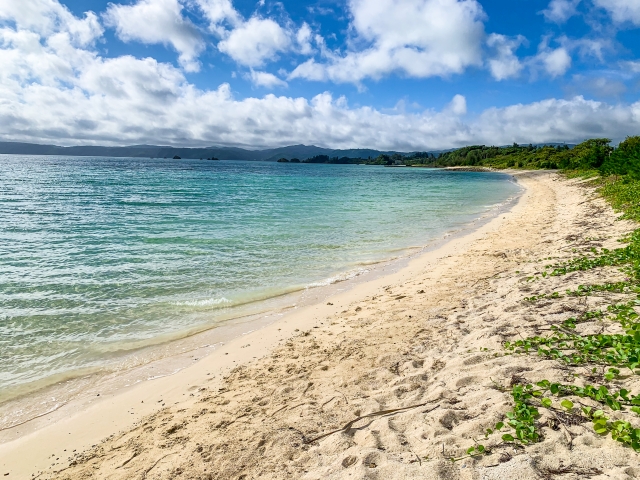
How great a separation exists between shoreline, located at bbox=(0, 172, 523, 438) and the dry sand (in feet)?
1.37

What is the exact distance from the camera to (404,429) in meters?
4.59

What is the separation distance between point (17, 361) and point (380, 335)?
25.8 ft

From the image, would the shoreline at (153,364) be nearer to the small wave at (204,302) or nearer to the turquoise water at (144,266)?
the turquoise water at (144,266)

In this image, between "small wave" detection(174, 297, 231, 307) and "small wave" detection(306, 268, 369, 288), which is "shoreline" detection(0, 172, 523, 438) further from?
"small wave" detection(174, 297, 231, 307)

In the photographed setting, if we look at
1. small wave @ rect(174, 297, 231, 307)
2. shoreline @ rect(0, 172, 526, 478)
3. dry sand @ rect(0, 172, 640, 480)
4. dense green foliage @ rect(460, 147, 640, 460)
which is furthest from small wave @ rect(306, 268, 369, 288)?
dense green foliage @ rect(460, 147, 640, 460)

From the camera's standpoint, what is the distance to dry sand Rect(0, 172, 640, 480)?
3.91m

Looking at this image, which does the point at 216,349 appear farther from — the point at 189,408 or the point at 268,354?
the point at 189,408

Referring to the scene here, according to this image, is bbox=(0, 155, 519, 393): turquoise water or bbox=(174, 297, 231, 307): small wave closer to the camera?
bbox=(0, 155, 519, 393): turquoise water

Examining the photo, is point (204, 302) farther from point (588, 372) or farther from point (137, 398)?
point (588, 372)

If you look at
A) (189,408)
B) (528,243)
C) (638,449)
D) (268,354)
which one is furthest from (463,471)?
(528,243)

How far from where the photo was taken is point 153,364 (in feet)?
26.2

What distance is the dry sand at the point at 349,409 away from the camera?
3912mm

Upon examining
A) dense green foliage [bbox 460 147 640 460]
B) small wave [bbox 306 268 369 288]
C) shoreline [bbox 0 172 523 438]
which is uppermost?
dense green foliage [bbox 460 147 640 460]

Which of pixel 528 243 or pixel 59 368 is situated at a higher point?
pixel 528 243
